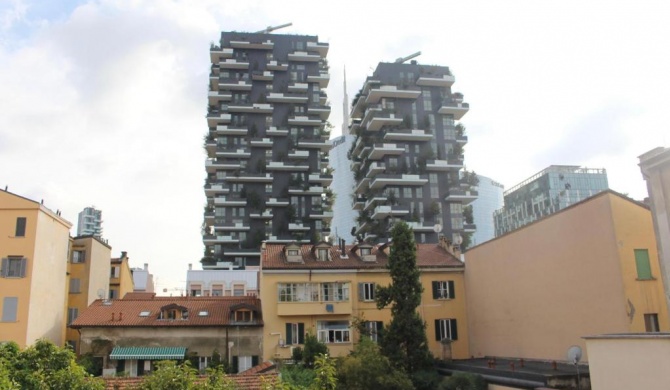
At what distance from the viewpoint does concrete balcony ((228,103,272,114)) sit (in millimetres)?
106438

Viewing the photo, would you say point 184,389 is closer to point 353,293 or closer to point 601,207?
point 601,207

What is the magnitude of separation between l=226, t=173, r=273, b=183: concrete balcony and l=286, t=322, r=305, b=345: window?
57.0m

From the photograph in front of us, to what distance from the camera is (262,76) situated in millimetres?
108688

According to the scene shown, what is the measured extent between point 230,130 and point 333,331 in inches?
2499

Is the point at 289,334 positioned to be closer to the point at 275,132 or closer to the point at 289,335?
the point at 289,335

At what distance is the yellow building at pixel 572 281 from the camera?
3192cm

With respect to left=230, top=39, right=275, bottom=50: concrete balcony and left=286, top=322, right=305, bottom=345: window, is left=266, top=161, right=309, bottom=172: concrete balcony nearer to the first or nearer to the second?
left=230, top=39, right=275, bottom=50: concrete balcony

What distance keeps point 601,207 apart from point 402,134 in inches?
2587

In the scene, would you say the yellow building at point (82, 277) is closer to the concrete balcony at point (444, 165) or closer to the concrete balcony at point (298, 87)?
the concrete balcony at point (444, 165)

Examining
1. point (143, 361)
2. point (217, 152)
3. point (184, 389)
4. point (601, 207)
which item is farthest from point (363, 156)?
point (184, 389)

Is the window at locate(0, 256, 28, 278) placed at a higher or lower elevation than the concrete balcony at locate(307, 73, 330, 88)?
lower

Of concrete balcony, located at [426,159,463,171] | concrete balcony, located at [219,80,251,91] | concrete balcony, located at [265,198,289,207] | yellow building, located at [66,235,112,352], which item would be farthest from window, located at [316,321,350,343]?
concrete balcony, located at [219,80,251,91]

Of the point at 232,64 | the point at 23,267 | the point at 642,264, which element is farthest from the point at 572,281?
the point at 232,64

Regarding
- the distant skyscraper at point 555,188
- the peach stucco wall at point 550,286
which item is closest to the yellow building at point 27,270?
the peach stucco wall at point 550,286
